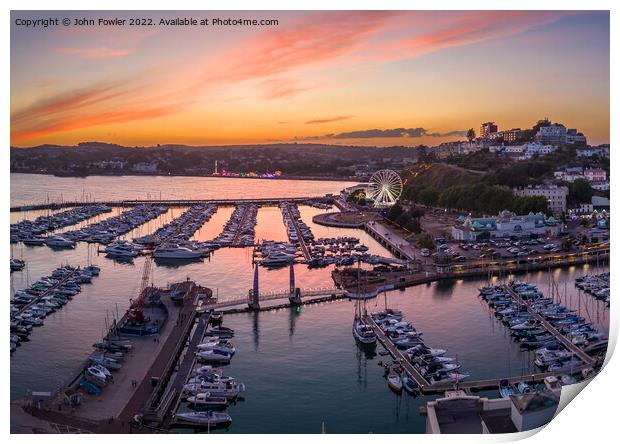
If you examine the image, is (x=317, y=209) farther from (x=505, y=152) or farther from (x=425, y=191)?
(x=505, y=152)

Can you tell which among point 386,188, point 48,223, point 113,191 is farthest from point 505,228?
point 113,191

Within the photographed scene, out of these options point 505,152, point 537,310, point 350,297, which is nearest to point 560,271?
point 537,310

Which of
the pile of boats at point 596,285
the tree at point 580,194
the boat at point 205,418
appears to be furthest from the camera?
the tree at point 580,194

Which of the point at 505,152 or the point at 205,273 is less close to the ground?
the point at 505,152

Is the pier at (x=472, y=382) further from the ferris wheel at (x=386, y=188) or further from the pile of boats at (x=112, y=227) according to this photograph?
the ferris wheel at (x=386, y=188)

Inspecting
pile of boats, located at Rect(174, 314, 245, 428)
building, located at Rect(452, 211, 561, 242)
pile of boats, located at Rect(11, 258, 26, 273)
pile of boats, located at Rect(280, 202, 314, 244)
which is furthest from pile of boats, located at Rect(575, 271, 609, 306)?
pile of boats, located at Rect(11, 258, 26, 273)

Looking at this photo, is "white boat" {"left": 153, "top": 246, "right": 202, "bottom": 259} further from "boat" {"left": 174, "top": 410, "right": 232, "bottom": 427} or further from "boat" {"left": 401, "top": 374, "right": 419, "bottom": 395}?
"boat" {"left": 174, "top": 410, "right": 232, "bottom": 427}

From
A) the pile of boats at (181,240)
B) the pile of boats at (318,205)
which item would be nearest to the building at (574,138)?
the pile of boats at (318,205)
